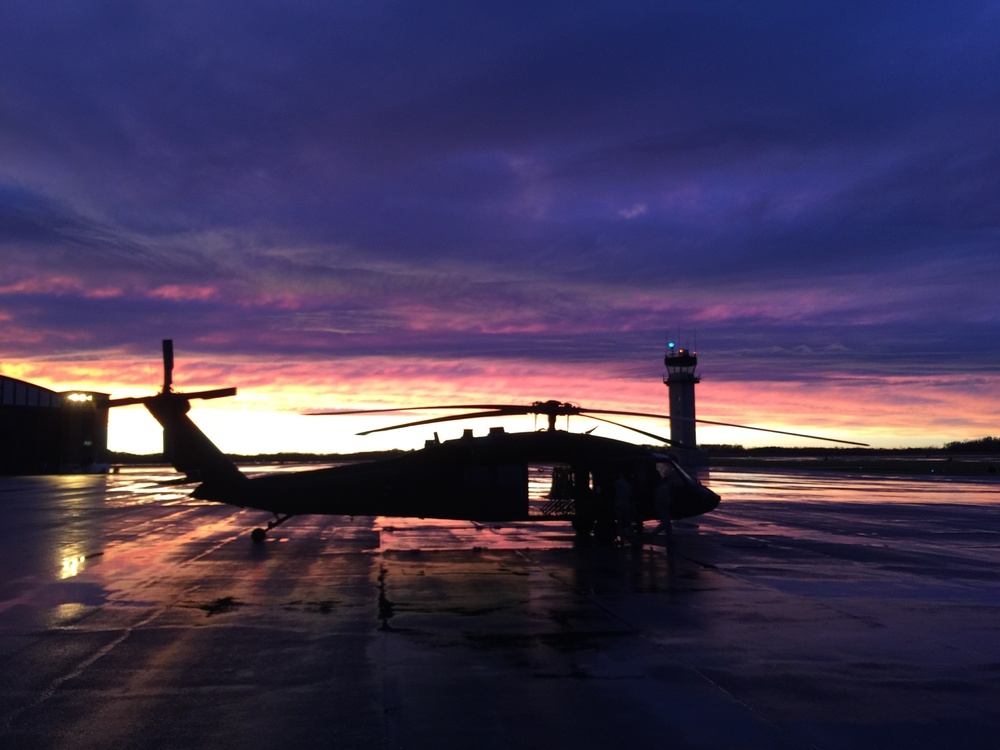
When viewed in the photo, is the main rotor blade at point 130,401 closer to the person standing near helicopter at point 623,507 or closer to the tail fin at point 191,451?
the tail fin at point 191,451

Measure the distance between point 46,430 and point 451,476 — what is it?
76.9 meters

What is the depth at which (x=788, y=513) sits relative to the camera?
33969 mm

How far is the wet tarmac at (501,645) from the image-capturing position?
7.82 meters

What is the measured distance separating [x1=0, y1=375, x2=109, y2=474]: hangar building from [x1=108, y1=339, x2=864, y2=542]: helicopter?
6266 cm

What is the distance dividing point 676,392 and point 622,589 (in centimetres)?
8388

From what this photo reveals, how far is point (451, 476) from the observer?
22.6 metres

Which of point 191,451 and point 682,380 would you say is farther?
point 682,380

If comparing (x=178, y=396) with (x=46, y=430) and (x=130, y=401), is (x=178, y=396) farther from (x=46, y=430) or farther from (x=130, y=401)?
(x=46, y=430)

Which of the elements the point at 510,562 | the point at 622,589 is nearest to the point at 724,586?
the point at 622,589

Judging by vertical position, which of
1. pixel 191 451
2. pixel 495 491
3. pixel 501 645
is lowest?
pixel 501 645

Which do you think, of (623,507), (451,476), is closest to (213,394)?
(451,476)

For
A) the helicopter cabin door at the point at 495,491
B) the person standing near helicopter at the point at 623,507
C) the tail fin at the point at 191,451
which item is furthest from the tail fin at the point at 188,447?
the person standing near helicopter at the point at 623,507

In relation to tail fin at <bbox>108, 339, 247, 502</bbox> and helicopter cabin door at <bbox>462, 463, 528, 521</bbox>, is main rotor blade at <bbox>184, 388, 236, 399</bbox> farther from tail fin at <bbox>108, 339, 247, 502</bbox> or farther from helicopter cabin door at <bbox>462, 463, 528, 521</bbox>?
helicopter cabin door at <bbox>462, 463, 528, 521</bbox>

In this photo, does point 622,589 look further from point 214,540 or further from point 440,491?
point 214,540
